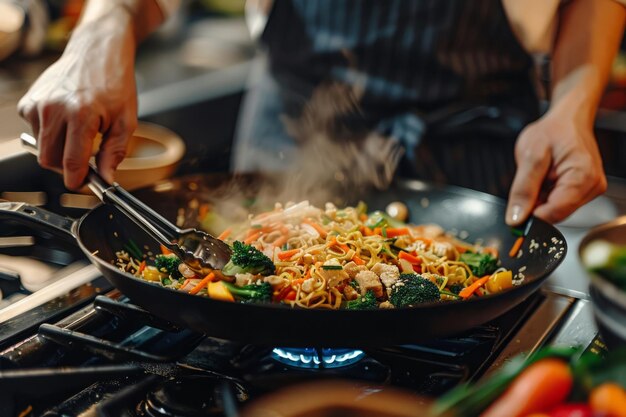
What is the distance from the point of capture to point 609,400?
0.81 meters

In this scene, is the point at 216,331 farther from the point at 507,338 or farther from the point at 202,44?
the point at 202,44

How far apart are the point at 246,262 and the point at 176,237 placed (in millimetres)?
168

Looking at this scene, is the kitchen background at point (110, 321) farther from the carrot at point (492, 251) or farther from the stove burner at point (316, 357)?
the carrot at point (492, 251)

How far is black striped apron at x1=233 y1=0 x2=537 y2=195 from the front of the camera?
7.25 feet

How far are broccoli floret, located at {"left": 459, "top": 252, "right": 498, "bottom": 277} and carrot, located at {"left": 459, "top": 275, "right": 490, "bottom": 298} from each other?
6 centimetres

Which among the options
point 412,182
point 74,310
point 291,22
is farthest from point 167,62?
point 74,310

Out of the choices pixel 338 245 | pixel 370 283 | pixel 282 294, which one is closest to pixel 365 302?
pixel 370 283

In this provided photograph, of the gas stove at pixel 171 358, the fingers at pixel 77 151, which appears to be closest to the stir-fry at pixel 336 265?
the gas stove at pixel 171 358

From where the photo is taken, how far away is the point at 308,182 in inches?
81.0

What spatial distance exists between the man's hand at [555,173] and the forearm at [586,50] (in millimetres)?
136

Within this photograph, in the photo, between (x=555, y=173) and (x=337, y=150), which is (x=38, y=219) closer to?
(x=337, y=150)

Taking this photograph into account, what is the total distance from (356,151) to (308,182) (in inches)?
10.8

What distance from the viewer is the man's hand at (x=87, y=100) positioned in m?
1.56

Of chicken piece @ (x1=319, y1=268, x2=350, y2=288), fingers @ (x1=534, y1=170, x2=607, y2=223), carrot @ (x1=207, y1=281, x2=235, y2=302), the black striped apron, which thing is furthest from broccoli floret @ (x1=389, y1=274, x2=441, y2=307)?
the black striped apron
